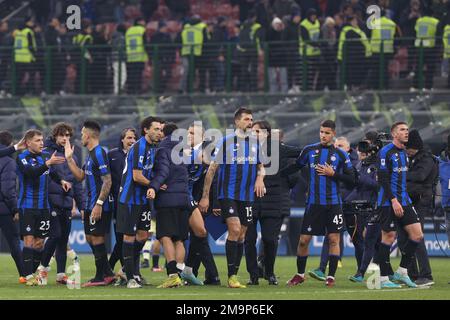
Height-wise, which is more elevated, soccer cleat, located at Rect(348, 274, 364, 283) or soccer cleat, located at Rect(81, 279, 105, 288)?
soccer cleat, located at Rect(81, 279, 105, 288)

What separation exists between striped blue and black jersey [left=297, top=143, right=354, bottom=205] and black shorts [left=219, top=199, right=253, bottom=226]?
0.83 m

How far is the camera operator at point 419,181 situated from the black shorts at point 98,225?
399 centimetres

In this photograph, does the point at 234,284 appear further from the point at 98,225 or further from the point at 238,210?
the point at 98,225

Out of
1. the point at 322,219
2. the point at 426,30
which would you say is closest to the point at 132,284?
the point at 322,219

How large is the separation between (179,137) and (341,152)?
2.19 m

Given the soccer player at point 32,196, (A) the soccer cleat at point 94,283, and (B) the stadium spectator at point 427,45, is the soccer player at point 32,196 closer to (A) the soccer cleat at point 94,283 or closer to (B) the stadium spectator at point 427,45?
(A) the soccer cleat at point 94,283

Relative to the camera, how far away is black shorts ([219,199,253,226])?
17.7 metres

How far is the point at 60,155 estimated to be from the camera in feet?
61.2

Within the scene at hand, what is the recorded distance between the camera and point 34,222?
18.2 m

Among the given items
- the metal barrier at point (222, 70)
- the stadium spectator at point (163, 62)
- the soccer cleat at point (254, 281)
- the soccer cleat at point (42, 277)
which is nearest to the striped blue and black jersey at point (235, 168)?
the soccer cleat at point (254, 281)

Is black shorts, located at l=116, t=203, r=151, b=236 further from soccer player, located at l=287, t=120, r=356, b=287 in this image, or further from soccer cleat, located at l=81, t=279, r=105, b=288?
soccer player, located at l=287, t=120, r=356, b=287

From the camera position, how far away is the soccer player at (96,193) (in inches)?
701

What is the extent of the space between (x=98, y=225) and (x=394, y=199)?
12.8 ft

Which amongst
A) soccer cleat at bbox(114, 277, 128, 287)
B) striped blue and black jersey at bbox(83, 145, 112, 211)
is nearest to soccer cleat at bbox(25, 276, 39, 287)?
soccer cleat at bbox(114, 277, 128, 287)
